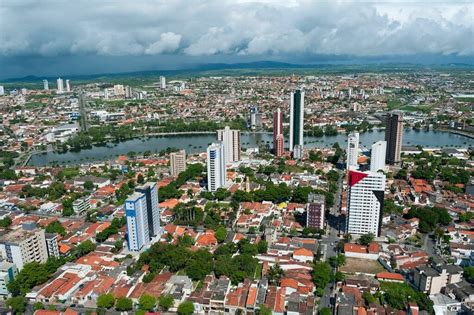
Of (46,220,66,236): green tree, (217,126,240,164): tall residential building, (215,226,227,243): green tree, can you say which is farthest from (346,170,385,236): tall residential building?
(217,126,240,164): tall residential building

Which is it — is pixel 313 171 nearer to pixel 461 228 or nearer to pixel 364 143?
pixel 461 228

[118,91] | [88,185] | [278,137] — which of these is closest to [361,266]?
[88,185]

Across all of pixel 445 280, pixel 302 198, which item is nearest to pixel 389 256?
pixel 445 280

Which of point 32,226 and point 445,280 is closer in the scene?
point 445,280

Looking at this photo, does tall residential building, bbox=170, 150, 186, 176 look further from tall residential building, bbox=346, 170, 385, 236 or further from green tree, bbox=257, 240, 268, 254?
tall residential building, bbox=346, 170, 385, 236

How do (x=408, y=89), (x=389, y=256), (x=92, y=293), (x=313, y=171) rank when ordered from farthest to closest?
(x=408, y=89) < (x=313, y=171) < (x=389, y=256) < (x=92, y=293)

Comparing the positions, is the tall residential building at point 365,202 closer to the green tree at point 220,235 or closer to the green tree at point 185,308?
the green tree at point 220,235
